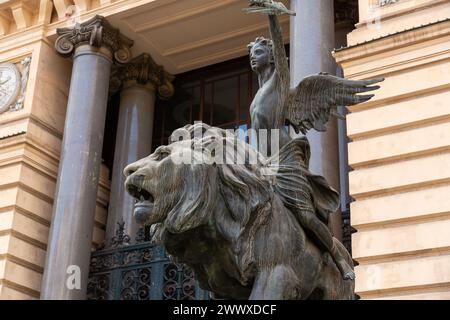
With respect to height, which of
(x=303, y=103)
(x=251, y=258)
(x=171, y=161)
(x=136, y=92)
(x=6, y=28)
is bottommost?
(x=251, y=258)

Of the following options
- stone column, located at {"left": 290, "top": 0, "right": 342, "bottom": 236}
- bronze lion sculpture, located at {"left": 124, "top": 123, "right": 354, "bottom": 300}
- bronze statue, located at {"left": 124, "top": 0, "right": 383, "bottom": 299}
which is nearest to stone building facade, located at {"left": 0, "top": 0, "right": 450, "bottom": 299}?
stone column, located at {"left": 290, "top": 0, "right": 342, "bottom": 236}

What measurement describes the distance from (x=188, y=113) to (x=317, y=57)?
21.9 ft

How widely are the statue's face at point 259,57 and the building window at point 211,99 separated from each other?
11383 mm

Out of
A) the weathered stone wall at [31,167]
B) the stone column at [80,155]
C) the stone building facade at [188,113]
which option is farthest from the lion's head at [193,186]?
the weathered stone wall at [31,167]

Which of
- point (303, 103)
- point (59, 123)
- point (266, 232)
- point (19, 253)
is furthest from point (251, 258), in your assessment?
point (59, 123)

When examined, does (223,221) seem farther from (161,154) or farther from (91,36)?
(91,36)

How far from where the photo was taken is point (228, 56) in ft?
61.4

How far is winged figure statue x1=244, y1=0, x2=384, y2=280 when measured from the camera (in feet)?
18.4

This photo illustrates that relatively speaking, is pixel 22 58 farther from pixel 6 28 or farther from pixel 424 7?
pixel 424 7

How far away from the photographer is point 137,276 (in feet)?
49.4

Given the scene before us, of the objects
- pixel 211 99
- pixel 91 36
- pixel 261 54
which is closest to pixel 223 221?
pixel 261 54

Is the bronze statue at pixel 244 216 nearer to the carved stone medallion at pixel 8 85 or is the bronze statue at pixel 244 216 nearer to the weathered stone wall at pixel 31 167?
the weathered stone wall at pixel 31 167

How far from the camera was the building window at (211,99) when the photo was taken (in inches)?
727

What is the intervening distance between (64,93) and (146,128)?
6.69ft
